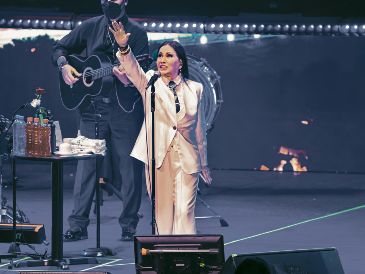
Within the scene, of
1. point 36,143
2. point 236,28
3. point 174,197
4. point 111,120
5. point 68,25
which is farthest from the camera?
point 68,25

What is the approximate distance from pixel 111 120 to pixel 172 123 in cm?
176

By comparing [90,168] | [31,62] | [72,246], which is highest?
[31,62]

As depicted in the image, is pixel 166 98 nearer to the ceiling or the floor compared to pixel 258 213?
nearer to the ceiling

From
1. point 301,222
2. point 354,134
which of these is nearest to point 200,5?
point 354,134

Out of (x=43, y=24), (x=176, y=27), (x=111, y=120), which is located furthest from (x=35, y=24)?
(x=111, y=120)

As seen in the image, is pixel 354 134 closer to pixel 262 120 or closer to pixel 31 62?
pixel 262 120

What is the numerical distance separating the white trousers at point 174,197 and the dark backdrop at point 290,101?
692 centimetres

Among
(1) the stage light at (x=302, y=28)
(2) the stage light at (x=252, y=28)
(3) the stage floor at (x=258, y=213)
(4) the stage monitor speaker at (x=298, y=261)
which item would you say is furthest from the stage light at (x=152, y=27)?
(4) the stage monitor speaker at (x=298, y=261)

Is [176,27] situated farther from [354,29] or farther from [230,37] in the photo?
[354,29]

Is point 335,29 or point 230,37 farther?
point 230,37

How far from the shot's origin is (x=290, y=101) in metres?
15.1

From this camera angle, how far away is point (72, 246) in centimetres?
963

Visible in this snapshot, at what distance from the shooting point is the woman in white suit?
8305mm

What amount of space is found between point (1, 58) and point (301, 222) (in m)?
6.69
